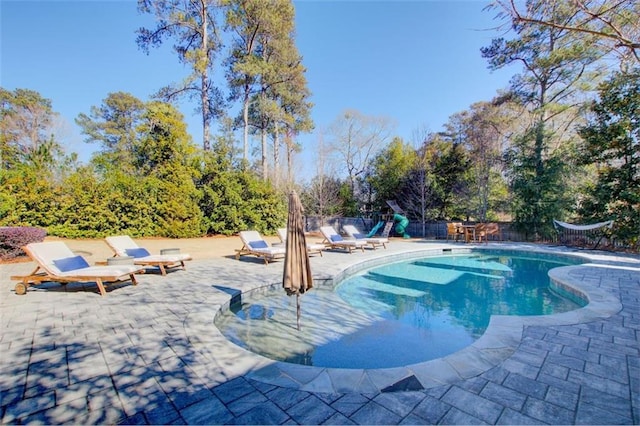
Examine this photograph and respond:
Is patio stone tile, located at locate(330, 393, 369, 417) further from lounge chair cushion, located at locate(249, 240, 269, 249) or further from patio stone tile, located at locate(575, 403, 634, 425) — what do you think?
lounge chair cushion, located at locate(249, 240, 269, 249)

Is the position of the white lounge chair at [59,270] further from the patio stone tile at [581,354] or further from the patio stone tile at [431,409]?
the patio stone tile at [581,354]

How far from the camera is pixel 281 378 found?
2.53m

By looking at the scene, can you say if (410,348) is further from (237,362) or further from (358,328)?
(237,362)

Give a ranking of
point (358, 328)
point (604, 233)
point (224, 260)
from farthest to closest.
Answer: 1. point (604, 233)
2. point (224, 260)
3. point (358, 328)

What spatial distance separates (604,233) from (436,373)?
13.3 metres

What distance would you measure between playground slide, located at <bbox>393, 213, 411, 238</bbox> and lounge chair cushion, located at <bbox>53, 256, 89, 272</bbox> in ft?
48.4

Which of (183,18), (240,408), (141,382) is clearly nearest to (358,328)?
(240,408)

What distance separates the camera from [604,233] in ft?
36.9

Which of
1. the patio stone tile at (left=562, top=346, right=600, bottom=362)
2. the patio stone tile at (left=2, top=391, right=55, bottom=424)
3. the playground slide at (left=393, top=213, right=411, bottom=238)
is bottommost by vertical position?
the patio stone tile at (left=2, top=391, right=55, bottom=424)


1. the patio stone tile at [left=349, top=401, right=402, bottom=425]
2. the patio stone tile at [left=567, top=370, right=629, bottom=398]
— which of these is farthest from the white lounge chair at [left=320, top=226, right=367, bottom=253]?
the patio stone tile at [left=349, top=401, right=402, bottom=425]

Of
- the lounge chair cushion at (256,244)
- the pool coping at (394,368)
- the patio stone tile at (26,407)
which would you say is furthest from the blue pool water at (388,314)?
the lounge chair cushion at (256,244)

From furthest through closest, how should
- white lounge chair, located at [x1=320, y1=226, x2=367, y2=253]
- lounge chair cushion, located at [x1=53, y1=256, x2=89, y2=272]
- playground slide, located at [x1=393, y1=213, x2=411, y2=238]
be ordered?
playground slide, located at [x1=393, y1=213, x2=411, y2=238] < white lounge chair, located at [x1=320, y1=226, x2=367, y2=253] < lounge chair cushion, located at [x1=53, y1=256, x2=89, y2=272]

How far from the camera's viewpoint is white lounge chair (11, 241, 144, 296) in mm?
5020

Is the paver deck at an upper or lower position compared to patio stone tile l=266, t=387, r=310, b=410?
upper
